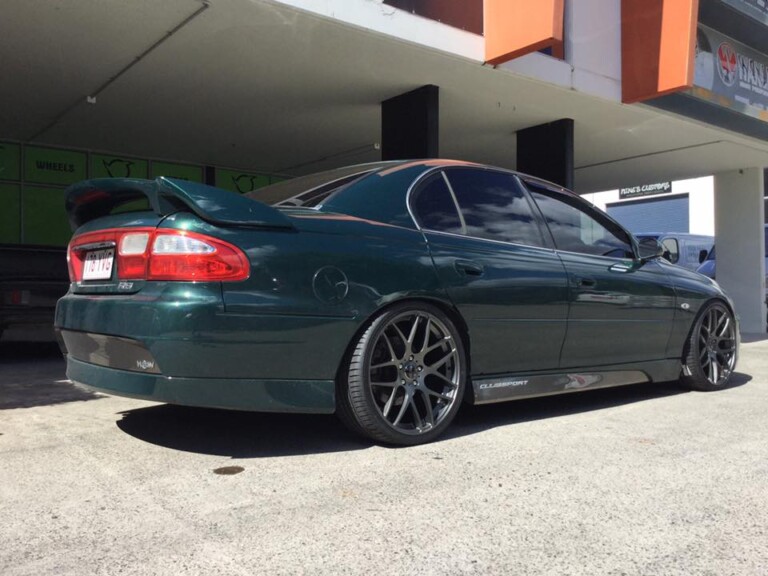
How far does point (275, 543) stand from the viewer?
2.15 metres

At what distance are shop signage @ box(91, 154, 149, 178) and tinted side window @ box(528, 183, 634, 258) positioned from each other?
945 cm

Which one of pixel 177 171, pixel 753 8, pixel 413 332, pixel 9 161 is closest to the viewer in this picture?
pixel 413 332

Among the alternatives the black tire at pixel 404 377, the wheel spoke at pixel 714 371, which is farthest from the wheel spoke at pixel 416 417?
the wheel spoke at pixel 714 371

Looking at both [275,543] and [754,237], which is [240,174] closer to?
[754,237]

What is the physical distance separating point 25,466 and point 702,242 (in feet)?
59.3

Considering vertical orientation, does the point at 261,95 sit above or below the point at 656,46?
below

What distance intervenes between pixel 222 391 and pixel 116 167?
10.4m

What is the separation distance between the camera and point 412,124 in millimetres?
8078

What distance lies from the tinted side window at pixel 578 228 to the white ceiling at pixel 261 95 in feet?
9.64

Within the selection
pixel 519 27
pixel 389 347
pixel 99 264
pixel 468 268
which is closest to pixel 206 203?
pixel 99 264

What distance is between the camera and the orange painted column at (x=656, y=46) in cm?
792

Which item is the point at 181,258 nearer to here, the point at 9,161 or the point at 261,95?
the point at 261,95

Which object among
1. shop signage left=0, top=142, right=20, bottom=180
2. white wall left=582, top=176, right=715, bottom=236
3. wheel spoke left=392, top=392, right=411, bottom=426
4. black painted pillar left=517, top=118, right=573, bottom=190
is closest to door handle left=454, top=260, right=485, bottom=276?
wheel spoke left=392, top=392, right=411, bottom=426

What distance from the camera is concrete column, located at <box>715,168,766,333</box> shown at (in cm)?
1277
